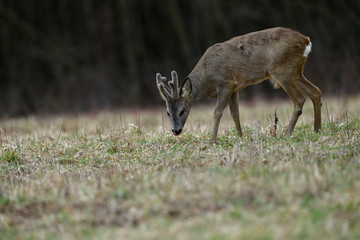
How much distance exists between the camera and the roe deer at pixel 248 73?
284 inches

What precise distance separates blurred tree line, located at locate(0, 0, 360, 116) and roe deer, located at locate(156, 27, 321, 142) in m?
9.55

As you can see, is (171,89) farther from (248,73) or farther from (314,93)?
(314,93)

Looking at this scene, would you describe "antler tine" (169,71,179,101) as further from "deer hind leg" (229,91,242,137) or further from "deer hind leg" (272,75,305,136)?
"deer hind leg" (272,75,305,136)

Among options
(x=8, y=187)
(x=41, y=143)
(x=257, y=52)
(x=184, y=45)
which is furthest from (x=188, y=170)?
(x=184, y=45)

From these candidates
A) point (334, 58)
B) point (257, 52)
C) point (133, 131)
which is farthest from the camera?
point (334, 58)

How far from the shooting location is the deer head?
7352 millimetres

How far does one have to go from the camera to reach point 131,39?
18.0 meters

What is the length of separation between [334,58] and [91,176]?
46.4 feet

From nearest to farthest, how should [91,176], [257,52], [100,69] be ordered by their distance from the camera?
[91,176], [257,52], [100,69]

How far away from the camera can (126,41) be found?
1794 cm

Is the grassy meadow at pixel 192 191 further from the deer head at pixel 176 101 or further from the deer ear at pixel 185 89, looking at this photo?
the deer ear at pixel 185 89

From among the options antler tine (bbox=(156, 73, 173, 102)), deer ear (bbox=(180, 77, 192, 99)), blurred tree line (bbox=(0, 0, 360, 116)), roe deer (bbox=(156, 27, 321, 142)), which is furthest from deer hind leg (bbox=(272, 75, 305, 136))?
blurred tree line (bbox=(0, 0, 360, 116))

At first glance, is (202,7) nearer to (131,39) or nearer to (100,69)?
(131,39)

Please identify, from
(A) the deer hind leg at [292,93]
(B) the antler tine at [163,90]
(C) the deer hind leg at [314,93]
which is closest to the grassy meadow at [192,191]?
(C) the deer hind leg at [314,93]
